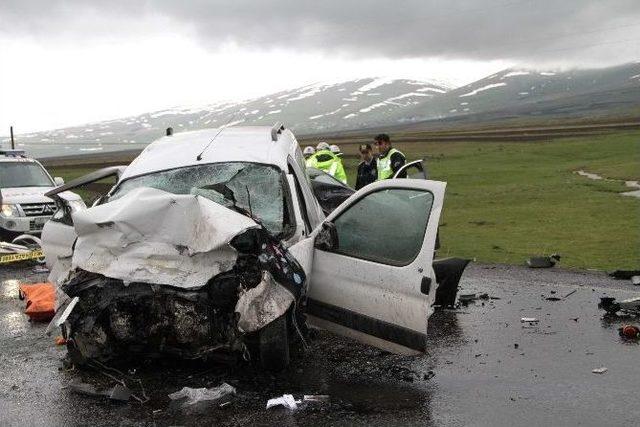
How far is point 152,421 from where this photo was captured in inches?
184

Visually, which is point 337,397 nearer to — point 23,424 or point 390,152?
point 23,424

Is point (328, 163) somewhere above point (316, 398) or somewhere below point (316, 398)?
above

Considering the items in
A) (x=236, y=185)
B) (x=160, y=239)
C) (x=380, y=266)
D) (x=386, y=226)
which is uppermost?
(x=236, y=185)

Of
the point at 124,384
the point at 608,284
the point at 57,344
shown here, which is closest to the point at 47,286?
the point at 57,344

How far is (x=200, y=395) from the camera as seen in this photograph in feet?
16.6

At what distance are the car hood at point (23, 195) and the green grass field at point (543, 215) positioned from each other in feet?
29.4

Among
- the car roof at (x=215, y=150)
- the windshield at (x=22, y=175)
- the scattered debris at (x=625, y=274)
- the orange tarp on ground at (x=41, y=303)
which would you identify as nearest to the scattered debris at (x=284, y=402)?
the car roof at (x=215, y=150)

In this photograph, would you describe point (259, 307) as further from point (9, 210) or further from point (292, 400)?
point (9, 210)

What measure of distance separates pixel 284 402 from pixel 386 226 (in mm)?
1788

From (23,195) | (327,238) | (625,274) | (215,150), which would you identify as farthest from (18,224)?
(625,274)

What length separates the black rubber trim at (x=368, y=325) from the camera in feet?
16.8

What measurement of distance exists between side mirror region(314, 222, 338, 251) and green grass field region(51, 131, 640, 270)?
6.37 metres

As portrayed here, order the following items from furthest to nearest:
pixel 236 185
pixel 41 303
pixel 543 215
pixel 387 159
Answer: pixel 543 215, pixel 387 159, pixel 41 303, pixel 236 185

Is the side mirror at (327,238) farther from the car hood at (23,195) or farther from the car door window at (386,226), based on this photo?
the car hood at (23,195)
